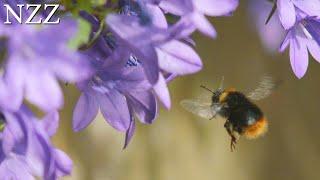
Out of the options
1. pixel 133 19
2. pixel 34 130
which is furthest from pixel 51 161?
pixel 133 19

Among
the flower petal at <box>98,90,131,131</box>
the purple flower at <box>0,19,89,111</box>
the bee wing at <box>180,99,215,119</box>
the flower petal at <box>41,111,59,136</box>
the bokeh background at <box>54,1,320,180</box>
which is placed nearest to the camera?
the purple flower at <box>0,19,89,111</box>

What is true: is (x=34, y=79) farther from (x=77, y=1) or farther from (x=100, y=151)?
(x=100, y=151)

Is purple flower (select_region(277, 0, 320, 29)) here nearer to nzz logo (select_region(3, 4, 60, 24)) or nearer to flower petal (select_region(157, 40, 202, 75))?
flower petal (select_region(157, 40, 202, 75))

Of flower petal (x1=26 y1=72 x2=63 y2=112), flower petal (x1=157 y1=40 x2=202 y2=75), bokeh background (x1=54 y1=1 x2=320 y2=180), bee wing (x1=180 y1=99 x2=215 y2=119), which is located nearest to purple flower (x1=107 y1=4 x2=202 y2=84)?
flower petal (x1=157 y1=40 x2=202 y2=75)

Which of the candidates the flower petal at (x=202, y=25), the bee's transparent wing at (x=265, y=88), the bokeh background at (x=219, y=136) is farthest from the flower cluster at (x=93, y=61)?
the bokeh background at (x=219, y=136)

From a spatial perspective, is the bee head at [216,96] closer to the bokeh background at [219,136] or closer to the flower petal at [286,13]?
the flower petal at [286,13]
